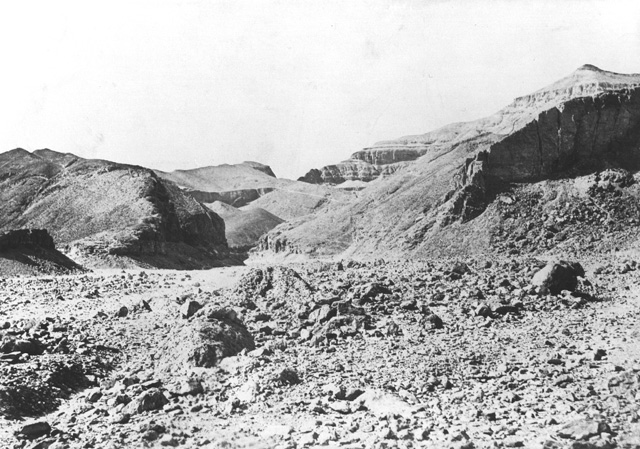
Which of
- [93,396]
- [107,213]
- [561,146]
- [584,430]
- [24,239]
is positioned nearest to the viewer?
[584,430]

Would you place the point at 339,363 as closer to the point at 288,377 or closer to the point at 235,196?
the point at 288,377

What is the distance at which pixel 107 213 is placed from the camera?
51.9m

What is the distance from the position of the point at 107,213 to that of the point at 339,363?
1704 inches

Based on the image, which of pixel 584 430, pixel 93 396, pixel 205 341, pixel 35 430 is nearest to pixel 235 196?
pixel 205 341

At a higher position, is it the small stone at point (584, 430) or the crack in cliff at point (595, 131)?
the crack in cliff at point (595, 131)

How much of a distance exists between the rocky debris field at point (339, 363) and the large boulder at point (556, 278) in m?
0.05

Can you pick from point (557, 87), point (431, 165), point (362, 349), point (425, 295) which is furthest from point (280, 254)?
point (362, 349)

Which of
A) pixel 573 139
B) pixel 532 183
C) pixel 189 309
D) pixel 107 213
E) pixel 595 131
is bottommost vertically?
pixel 189 309

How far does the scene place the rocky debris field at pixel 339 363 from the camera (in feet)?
31.7

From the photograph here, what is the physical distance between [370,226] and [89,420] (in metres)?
42.8

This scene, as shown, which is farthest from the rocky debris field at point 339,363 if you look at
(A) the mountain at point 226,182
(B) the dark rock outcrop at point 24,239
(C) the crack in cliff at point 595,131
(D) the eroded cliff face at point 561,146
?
(A) the mountain at point 226,182

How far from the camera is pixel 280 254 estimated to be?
61.6 metres

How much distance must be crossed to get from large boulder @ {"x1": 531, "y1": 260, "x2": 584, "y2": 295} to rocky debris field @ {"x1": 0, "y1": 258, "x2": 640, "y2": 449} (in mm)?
45

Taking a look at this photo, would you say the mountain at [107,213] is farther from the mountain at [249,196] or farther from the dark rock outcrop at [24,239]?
the mountain at [249,196]
